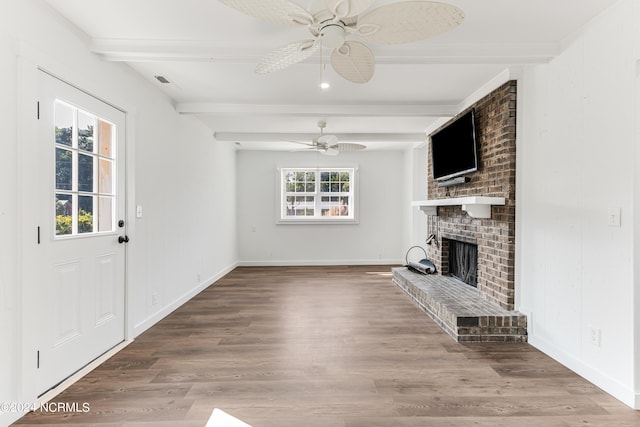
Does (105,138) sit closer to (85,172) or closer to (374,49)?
(85,172)

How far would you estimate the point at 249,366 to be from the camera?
2.45 m

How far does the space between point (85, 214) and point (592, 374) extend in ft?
12.5

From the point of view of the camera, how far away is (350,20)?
170 centimetres

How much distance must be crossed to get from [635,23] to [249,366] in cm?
341

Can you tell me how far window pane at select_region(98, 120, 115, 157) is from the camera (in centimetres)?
258

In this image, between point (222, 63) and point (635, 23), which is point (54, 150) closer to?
point (222, 63)

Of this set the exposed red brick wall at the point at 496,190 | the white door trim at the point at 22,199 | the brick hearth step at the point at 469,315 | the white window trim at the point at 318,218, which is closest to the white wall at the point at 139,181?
the white door trim at the point at 22,199

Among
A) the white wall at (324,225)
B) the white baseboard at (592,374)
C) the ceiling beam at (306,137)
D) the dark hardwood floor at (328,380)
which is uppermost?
the ceiling beam at (306,137)

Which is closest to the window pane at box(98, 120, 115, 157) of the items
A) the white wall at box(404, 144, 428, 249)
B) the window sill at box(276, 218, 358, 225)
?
the window sill at box(276, 218, 358, 225)

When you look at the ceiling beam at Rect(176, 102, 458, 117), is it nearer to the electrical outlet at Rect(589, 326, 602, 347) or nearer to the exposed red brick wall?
the exposed red brick wall

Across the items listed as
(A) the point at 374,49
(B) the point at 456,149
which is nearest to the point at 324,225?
(B) the point at 456,149

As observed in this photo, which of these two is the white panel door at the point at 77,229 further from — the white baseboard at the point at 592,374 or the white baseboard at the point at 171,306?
the white baseboard at the point at 592,374

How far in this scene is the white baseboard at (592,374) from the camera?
197 centimetres

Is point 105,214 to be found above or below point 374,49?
below
